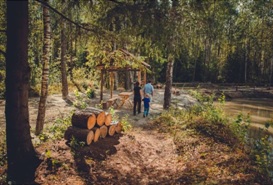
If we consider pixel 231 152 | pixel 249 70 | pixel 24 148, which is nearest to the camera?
pixel 24 148

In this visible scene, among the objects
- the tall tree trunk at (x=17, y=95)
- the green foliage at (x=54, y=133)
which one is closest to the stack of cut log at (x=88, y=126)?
the green foliage at (x=54, y=133)

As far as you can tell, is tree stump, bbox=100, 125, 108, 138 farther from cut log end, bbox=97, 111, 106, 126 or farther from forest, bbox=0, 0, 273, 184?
forest, bbox=0, 0, 273, 184

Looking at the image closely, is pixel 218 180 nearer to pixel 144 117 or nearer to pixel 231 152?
pixel 231 152

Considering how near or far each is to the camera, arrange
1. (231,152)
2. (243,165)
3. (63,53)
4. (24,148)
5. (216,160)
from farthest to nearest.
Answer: (63,53) < (231,152) < (216,160) < (243,165) < (24,148)

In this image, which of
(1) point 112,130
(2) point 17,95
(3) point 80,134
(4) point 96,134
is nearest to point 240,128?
(1) point 112,130

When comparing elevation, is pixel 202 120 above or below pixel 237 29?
below

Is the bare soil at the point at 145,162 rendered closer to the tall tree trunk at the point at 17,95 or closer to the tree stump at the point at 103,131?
the tree stump at the point at 103,131

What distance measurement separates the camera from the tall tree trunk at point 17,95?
573 centimetres

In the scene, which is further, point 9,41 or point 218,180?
point 218,180

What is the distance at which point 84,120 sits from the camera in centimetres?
812

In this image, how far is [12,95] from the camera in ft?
19.1

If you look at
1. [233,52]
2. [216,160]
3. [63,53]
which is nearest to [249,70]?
[233,52]

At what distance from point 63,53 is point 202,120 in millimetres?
12453

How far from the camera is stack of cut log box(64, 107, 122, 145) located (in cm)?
793
